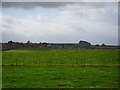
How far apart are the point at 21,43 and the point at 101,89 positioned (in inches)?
6346

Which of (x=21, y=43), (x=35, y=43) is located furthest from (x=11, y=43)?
(x=35, y=43)

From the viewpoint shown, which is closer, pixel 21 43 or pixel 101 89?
pixel 101 89

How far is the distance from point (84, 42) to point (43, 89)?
181529mm

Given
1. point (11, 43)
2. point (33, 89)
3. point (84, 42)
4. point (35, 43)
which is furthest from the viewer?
point (84, 42)

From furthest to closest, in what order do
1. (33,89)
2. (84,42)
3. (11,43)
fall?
(84,42), (11,43), (33,89)

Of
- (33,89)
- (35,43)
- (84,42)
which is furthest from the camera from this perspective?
(84,42)

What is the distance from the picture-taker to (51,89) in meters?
18.6

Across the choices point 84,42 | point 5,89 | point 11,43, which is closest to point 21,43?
point 11,43

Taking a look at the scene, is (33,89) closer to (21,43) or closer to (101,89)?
(101,89)

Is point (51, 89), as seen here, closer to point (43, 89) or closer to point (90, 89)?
point (43, 89)

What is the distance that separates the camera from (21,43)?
576 ft

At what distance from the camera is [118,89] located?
1888 cm

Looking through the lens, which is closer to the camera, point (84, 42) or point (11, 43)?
point (11, 43)

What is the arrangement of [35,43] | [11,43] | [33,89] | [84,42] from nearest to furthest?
[33,89] < [11,43] < [35,43] < [84,42]
